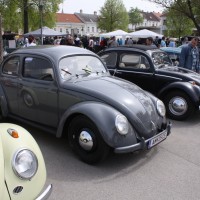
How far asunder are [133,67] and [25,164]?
5248 millimetres

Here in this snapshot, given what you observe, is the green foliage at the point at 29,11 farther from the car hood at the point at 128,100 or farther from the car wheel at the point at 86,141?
the car wheel at the point at 86,141

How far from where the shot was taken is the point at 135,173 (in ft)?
13.6

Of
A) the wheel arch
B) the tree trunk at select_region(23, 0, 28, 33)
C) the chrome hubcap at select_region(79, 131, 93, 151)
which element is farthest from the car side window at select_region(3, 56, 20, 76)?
the tree trunk at select_region(23, 0, 28, 33)

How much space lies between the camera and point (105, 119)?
13.4 ft

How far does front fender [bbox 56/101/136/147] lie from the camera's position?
4.02 m

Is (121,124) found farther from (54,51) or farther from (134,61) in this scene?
(134,61)

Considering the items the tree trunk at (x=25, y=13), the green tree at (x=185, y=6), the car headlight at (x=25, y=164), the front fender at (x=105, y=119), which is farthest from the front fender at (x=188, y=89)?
the tree trunk at (x=25, y=13)

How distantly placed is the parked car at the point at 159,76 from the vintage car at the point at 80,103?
194cm

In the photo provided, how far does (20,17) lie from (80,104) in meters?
32.9

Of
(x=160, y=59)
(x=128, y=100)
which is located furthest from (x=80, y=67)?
(x=160, y=59)

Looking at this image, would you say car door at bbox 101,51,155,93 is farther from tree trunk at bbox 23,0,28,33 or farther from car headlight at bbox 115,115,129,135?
tree trunk at bbox 23,0,28,33

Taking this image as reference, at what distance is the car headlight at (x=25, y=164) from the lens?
8.71ft

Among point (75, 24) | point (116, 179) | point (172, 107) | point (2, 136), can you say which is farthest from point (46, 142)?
point (75, 24)

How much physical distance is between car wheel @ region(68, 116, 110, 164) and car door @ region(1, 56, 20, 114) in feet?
4.93
